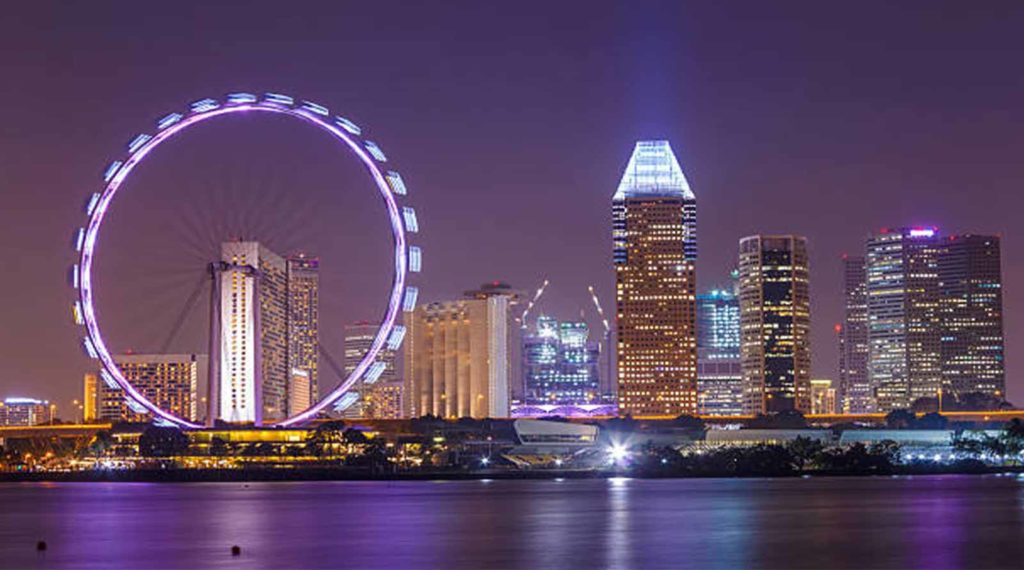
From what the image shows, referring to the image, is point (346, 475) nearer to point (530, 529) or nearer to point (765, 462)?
point (765, 462)

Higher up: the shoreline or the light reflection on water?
the shoreline

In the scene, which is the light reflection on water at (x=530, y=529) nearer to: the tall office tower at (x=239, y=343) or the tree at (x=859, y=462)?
the tall office tower at (x=239, y=343)

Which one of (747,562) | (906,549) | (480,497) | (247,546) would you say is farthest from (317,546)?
(480,497)

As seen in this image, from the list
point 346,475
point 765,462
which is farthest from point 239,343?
point 765,462

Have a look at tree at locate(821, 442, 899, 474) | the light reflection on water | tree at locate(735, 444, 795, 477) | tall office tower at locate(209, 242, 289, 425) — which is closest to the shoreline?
tree at locate(821, 442, 899, 474)

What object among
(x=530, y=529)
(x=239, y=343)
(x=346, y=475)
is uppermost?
(x=239, y=343)

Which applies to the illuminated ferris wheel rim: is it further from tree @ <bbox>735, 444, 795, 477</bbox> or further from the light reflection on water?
tree @ <bbox>735, 444, 795, 477</bbox>

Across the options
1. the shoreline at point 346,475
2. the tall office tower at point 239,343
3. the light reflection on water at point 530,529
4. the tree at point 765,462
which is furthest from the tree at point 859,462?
the tall office tower at point 239,343
